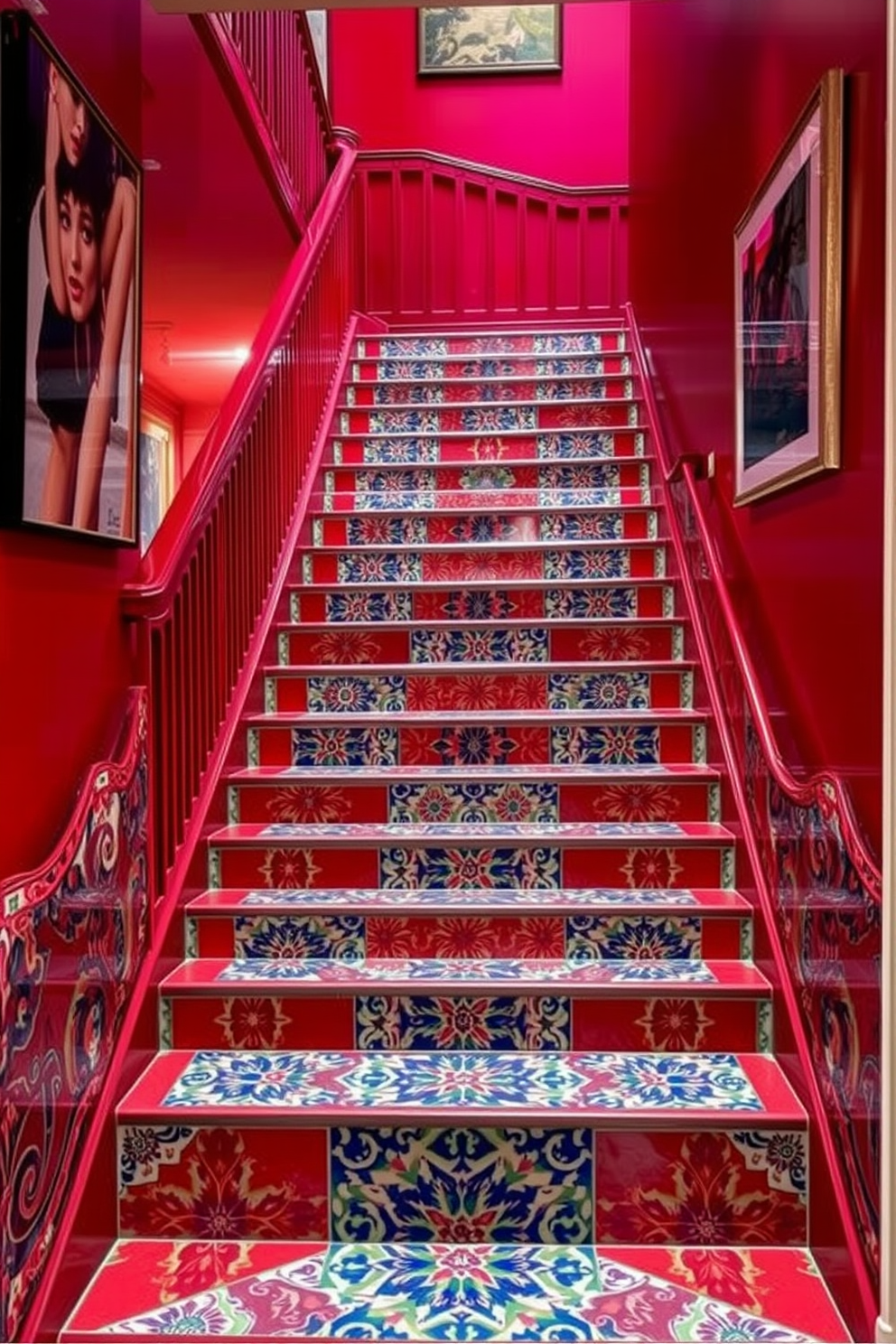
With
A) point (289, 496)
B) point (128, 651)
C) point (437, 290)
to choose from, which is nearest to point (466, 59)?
point (437, 290)

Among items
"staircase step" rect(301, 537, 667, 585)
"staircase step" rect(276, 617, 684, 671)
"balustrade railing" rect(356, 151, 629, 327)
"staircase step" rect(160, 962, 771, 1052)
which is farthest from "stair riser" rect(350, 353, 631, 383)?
A: "staircase step" rect(160, 962, 771, 1052)

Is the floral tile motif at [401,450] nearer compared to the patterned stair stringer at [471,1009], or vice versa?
the patterned stair stringer at [471,1009]

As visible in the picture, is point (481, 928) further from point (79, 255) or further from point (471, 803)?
point (79, 255)

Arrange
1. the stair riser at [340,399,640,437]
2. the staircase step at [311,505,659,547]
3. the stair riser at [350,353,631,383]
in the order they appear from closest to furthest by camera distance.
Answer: the staircase step at [311,505,659,547] → the stair riser at [340,399,640,437] → the stair riser at [350,353,631,383]

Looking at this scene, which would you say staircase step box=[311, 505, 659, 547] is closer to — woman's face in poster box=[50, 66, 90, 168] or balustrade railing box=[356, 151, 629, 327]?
woman's face in poster box=[50, 66, 90, 168]

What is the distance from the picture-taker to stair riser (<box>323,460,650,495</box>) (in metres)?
4.14

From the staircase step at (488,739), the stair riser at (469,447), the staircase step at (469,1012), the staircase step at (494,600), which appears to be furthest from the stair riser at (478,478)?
the staircase step at (469,1012)

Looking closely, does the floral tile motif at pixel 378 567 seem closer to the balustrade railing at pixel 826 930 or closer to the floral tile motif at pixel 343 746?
the floral tile motif at pixel 343 746

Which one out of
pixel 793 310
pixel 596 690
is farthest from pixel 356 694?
pixel 793 310

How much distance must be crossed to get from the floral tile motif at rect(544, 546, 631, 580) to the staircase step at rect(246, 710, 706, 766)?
2.61ft

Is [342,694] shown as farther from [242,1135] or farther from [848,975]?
[848,975]

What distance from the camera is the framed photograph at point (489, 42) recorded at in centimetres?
621

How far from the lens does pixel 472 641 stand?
3.31 m

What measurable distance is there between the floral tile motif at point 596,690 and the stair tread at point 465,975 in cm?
94
